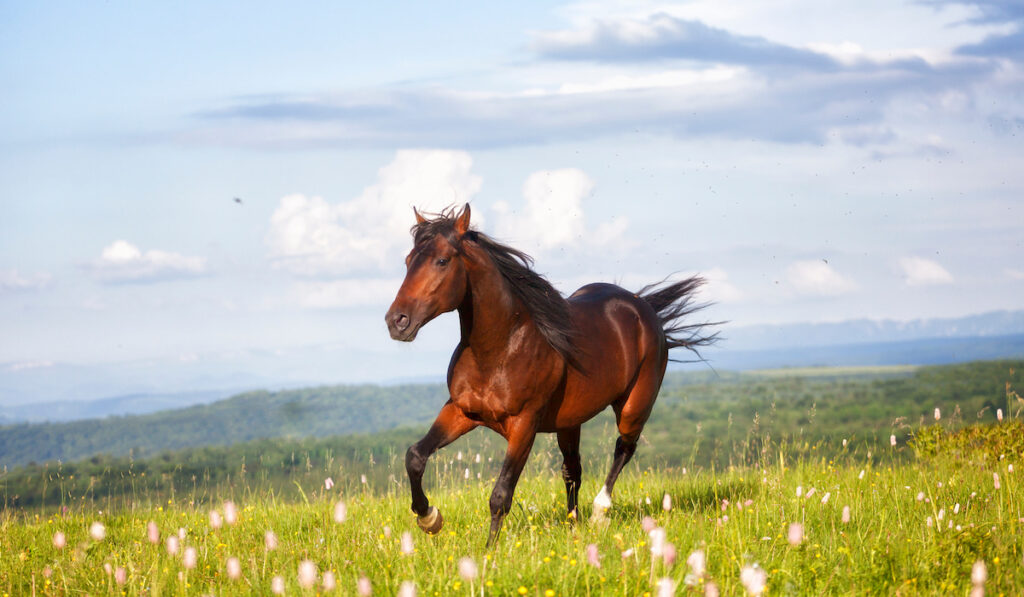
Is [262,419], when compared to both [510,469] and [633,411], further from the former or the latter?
[510,469]

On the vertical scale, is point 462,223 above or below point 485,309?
above

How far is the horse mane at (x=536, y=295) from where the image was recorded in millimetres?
7121

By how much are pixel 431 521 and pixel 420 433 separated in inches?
2342

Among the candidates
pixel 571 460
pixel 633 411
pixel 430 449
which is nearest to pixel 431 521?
pixel 430 449

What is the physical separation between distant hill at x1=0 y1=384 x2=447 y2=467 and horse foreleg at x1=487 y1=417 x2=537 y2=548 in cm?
9738

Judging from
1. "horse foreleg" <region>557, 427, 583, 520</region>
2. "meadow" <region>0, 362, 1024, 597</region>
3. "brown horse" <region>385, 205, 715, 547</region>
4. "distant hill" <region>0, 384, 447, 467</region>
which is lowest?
"distant hill" <region>0, 384, 447, 467</region>

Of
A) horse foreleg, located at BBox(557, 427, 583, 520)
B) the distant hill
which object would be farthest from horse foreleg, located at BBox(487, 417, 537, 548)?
the distant hill

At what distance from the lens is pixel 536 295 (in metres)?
7.32

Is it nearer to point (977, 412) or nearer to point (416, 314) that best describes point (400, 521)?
point (416, 314)

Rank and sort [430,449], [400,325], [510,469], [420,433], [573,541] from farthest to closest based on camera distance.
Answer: [420,433]
[510,469]
[430,449]
[573,541]
[400,325]

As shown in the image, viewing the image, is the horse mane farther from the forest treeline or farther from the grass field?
the forest treeline

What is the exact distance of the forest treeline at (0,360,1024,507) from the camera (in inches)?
416

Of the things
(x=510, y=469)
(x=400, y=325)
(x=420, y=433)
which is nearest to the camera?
(x=400, y=325)

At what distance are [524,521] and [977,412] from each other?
5950 millimetres
